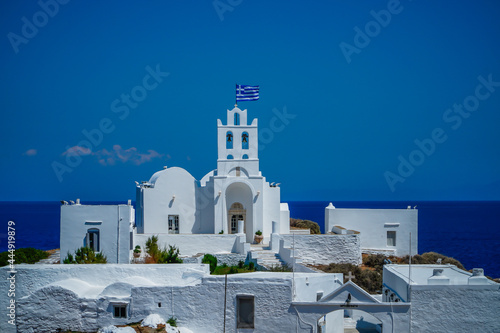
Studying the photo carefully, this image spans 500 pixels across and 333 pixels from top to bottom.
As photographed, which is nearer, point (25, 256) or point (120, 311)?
point (120, 311)

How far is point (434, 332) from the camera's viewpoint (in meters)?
22.1

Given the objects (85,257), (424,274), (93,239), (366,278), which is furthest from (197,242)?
(424,274)

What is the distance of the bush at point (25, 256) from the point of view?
32031 mm

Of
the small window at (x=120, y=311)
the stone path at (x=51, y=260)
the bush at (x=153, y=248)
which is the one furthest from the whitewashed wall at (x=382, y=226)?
the small window at (x=120, y=311)

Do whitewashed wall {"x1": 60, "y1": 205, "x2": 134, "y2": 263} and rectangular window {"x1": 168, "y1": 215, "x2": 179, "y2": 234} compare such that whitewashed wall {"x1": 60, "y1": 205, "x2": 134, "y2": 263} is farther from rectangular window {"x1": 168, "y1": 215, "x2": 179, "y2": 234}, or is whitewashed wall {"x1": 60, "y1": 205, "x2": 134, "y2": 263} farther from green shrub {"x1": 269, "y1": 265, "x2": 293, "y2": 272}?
green shrub {"x1": 269, "y1": 265, "x2": 293, "y2": 272}

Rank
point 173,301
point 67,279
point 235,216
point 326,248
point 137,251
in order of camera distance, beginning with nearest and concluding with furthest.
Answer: point 173,301 < point 67,279 < point 137,251 < point 326,248 < point 235,216

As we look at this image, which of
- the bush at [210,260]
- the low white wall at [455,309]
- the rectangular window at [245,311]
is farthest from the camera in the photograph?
the bush at [210,260]

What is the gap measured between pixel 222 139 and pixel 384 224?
1396 centimetres

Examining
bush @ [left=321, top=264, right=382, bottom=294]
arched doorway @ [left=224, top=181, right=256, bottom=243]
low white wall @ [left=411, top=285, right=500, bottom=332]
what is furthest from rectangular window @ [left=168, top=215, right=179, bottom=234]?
low white wall @ [left=411, top=285, right=500, bottom=332]

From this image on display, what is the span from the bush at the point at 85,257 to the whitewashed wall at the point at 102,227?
84 centimetres

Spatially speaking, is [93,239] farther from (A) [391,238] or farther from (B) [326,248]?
(A) [391,238]

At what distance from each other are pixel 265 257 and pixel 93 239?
1070 cm

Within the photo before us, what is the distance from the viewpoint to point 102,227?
1297 inches

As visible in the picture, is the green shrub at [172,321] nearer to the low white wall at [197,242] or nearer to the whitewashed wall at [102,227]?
the whitewashed wall at [102,227]
